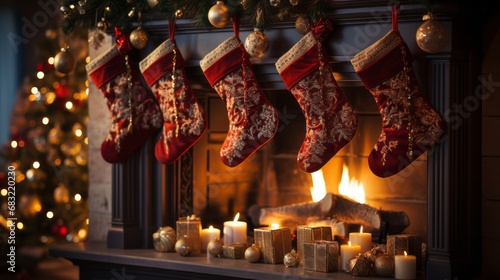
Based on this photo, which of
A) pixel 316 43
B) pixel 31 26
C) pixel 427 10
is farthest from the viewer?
pixel 31 26

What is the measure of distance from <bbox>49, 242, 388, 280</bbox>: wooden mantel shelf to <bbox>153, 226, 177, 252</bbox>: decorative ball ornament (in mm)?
29

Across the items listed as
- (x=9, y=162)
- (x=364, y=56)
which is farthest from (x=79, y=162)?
(x=364, y=56)

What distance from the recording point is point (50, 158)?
177 inches

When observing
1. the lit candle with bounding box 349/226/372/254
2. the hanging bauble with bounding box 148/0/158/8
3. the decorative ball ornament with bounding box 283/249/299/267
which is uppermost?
the hanging bauble with bounding box 148/0/158/8

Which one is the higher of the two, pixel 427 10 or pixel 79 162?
pixel 427 10

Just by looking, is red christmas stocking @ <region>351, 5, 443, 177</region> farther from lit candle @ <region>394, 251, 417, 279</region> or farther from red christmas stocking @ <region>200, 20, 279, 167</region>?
red christmas stocking @ <region>200, 20, 279, 167</region>

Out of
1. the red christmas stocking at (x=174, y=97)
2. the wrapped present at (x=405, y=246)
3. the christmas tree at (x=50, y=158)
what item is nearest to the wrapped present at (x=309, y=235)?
the wrapped present at (x=405, y=246)

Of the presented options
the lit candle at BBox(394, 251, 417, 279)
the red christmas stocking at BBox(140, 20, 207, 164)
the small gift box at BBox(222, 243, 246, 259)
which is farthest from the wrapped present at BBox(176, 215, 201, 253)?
the lit candle at BBox(394, 251, 417, 279)

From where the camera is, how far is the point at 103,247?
131 inches

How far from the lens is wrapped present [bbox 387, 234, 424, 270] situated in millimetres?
2711

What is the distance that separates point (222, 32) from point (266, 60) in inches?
9.7

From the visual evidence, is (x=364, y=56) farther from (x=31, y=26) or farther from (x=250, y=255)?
(x=31, y=26)

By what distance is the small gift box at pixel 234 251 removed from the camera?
9.84ft

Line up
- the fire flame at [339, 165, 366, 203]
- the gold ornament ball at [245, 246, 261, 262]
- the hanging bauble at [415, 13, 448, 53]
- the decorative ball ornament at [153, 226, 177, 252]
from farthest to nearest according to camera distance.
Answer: the fire flame at [339, 165, 366, 203] < the decorative ball ornament at [153, 226, 177, 252] < the gold ornament ball at [245, 246, 261, 262] < the hanging bauble at [415, 13, 448, 53]
